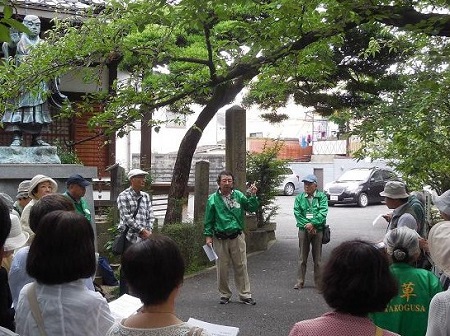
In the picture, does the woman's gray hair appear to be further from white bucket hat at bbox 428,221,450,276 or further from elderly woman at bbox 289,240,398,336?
elderly woman at bbox 289,240,398,336

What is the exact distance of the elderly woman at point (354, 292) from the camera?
230cm

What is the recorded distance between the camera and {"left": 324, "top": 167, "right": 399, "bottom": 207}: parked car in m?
24.2

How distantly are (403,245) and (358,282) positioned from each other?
99 centimetres

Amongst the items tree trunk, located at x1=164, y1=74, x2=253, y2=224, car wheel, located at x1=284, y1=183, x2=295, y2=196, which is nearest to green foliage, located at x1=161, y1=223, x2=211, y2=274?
tree trunk, located at x1=164, y1=74, x2=253, y2=224

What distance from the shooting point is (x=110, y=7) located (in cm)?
708

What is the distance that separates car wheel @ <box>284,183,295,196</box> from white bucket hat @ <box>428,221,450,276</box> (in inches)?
1097

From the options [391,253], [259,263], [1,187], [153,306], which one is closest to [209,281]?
[259,263]

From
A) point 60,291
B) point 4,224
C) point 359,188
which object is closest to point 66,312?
point 60,291

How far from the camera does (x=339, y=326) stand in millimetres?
2299

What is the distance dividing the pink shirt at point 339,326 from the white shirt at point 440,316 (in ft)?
1.23

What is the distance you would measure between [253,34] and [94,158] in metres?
9.11

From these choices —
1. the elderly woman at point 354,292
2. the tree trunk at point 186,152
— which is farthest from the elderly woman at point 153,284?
the tree trunk at point 186,152

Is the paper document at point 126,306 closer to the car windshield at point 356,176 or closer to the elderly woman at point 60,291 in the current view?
the elderly woman at point 60,291

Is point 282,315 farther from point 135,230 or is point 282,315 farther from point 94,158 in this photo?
point 94,158
